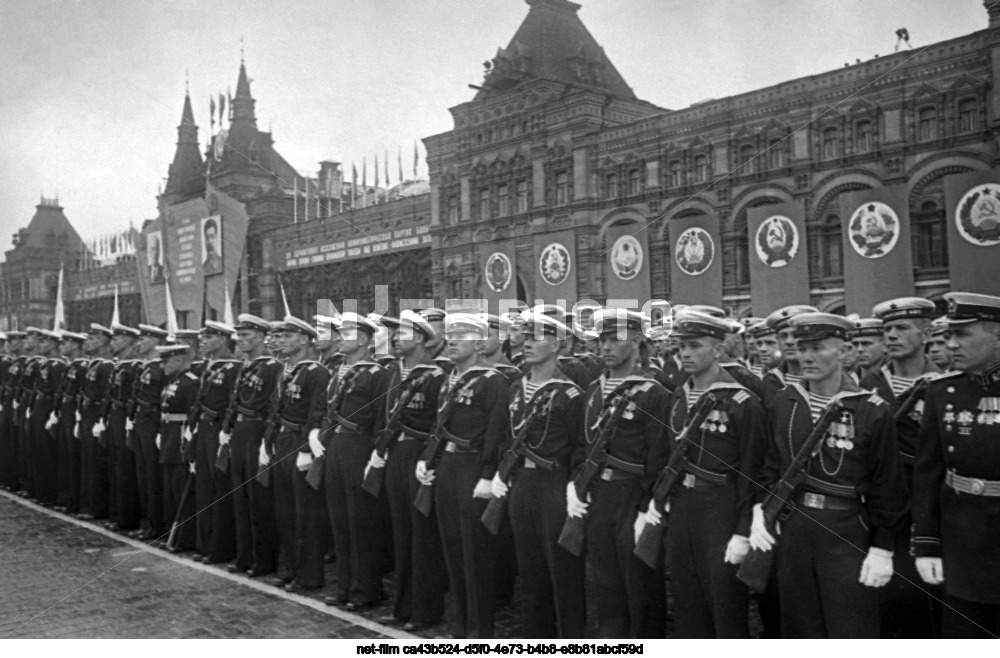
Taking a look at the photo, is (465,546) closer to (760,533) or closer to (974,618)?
(760,533)

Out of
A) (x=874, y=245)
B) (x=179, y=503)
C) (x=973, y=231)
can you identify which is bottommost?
(x=179, y=503)

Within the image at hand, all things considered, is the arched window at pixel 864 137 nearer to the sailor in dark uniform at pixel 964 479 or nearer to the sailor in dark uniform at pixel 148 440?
the sailor in dark uniform at pixel 148 440

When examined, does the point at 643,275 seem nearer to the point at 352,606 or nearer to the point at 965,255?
the point at 965,255

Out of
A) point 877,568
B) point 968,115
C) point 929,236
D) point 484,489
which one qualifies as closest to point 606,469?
point 484,489

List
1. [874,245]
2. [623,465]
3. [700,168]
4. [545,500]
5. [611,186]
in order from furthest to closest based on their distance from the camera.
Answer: [611,186]
[700,168]
[874,245]
[545,500]
[623,465]

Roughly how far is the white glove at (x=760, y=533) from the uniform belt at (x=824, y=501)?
0.55 feet

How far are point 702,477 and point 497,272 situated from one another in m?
22.2

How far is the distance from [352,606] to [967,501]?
3.96 m

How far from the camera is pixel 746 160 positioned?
70.2 feet

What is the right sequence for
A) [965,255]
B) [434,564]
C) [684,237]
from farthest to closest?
[684,237] < [965,255] < [434,564]

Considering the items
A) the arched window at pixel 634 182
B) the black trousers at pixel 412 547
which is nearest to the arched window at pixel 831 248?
the arched window at pixel 634 182

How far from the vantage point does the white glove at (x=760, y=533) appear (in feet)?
12.5
